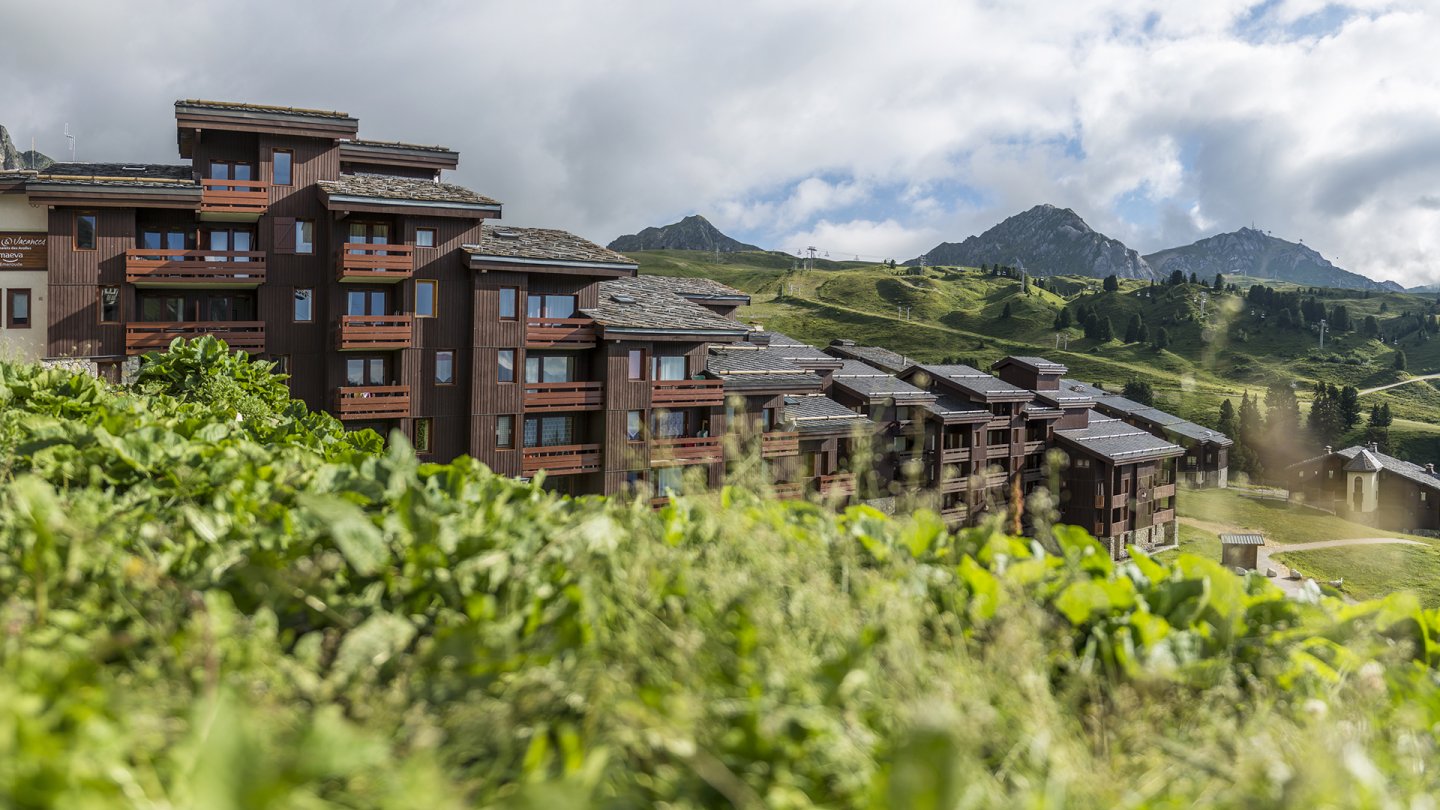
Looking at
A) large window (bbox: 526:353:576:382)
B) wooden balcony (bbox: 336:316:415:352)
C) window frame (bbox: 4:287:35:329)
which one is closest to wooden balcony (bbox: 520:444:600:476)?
large window (bbox: 526:353:576:382)

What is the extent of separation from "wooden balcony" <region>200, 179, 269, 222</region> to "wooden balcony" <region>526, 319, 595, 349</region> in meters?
9.49

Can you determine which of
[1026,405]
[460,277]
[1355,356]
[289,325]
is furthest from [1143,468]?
[1355,356]

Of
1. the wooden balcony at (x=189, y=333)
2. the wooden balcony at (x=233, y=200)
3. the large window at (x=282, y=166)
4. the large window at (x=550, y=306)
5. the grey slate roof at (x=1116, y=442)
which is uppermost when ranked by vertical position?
the large window at (x=282, y=166)

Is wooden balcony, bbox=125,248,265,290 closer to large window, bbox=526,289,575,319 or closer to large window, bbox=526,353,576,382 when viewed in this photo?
large window, bbox=526,289,575,319

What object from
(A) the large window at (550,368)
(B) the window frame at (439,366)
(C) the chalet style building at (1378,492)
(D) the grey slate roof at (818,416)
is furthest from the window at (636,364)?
(C) the chalet style building at (1378,492)

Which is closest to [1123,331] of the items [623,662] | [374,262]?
[374,262]

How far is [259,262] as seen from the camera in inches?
1046

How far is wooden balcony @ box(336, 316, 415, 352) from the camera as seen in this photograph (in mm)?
25766

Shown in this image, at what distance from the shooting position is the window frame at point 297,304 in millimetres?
27375

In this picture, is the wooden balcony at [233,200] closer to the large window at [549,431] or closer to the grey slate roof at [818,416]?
the large window at [549,431]

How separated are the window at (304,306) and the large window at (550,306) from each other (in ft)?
24.0

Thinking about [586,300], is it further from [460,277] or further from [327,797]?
[327,797]

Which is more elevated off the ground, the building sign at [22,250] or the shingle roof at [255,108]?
the shingle roof at [255,108]

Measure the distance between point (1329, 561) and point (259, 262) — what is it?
61.1 m
